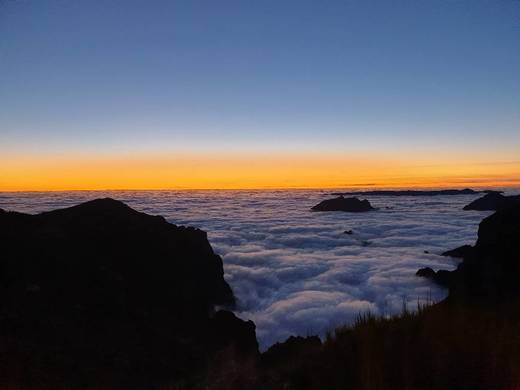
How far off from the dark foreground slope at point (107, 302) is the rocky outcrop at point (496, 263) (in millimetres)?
6366

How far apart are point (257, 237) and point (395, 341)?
32.6 metres

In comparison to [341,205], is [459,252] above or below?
below

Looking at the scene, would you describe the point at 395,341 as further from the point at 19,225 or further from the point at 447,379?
the point at 19,225

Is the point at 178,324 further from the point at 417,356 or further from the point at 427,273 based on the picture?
the point at 427,273

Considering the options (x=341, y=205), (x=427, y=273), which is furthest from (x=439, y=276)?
(x=341, y=205)

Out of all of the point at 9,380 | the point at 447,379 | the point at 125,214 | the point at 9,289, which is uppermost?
the point at 125,214

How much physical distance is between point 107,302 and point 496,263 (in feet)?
35.1

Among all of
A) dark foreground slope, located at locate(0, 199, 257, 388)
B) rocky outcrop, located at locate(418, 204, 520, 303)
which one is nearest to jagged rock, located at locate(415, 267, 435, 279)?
rocky outcrop, located at locate(418, 204, 520, 303)

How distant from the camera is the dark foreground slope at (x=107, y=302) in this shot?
717cm

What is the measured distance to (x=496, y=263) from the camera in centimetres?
1043

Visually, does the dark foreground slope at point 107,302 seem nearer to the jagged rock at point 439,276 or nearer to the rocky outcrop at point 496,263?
the rocky outcrop at point 496,263

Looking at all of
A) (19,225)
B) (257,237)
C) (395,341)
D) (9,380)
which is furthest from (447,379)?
(257,237)

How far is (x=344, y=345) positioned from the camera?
14.6 ft

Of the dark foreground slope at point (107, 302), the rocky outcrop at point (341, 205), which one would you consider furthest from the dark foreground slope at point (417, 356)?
the rocky outcrop at point (341, 205)
